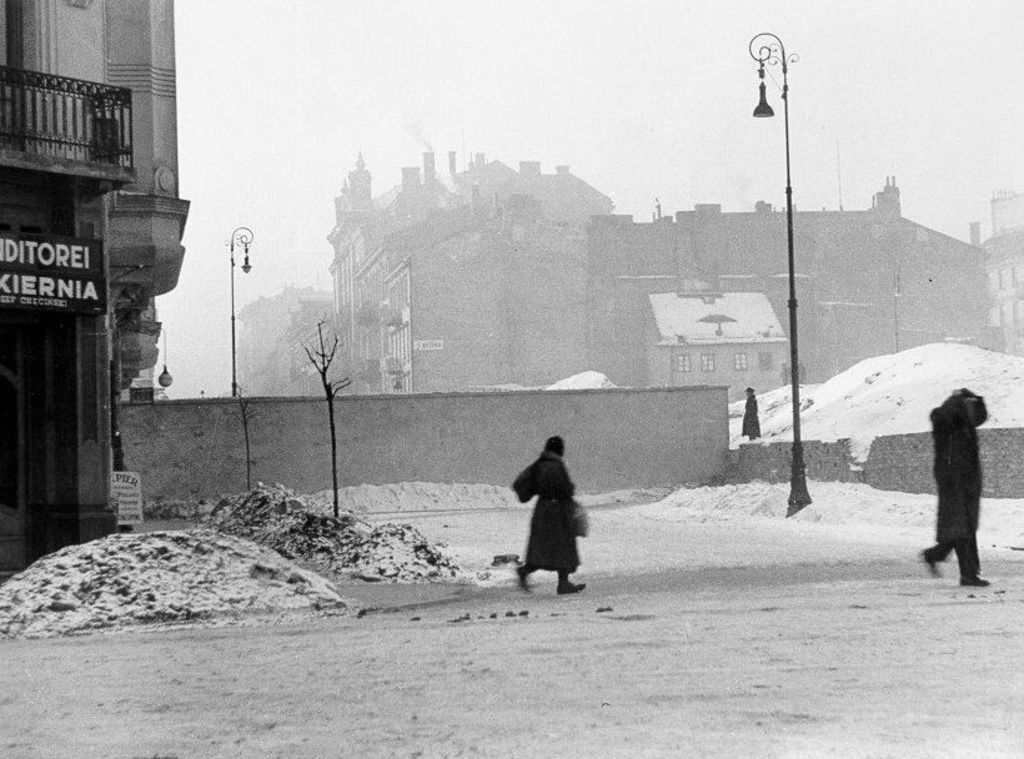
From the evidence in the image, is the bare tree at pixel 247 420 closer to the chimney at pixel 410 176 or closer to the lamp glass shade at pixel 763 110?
the lamp glass shade at pixel 763 110

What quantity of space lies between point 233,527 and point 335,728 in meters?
17.3

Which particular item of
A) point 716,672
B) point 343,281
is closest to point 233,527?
point 716,672

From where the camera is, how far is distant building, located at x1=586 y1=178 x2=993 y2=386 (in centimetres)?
7244

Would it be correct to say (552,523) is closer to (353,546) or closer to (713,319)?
(353,546)

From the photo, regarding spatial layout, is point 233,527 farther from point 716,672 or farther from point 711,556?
point 716,672

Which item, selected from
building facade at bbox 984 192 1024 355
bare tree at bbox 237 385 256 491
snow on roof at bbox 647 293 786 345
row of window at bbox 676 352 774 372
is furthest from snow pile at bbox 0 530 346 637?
building facade at bbox 984 192 1024 355

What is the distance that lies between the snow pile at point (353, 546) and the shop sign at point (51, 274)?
13.7 ft

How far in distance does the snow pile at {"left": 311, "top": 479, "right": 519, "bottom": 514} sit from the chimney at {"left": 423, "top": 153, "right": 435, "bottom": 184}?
54.9 metres

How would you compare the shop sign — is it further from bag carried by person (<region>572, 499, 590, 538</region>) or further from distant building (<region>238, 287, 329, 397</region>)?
distant building (<region>238, 287, 329, 397</region>)

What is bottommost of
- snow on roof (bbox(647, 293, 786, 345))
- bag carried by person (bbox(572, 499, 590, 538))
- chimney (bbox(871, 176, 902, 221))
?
bag carried by person (bbox(572, 499, 590, 538))

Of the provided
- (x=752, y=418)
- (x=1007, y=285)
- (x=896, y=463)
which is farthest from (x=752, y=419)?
(x=1007, y=285)

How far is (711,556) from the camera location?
18672 mm

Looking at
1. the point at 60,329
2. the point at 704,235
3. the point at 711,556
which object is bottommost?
the point at 711,556

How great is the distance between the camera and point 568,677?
7.87m
